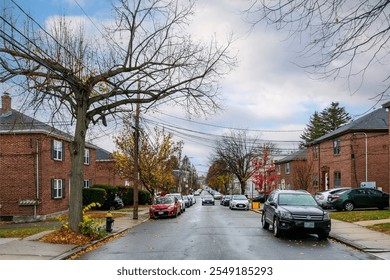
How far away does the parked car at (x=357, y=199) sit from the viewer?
1026 inches

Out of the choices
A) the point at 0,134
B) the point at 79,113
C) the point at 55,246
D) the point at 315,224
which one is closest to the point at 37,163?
the point at 0,134

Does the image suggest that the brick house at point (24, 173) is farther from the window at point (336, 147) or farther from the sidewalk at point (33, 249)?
the window at point (336, 147)

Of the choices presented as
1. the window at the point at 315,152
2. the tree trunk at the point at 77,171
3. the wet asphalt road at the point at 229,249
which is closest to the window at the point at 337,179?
the window at the point at 315,152

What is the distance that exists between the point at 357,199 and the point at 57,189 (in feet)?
63.9

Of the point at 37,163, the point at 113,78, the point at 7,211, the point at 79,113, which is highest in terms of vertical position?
the point at 113,78

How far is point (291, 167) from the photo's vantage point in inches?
1954

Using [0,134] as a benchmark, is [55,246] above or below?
below

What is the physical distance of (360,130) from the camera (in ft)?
104

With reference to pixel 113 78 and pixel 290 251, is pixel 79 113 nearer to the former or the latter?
pixel 113 78

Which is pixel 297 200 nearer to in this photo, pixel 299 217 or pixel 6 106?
pixel 299 217

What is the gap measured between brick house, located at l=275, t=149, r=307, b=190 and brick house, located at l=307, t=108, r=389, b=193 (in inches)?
140

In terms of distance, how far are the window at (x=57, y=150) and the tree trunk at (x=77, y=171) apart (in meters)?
14.8
